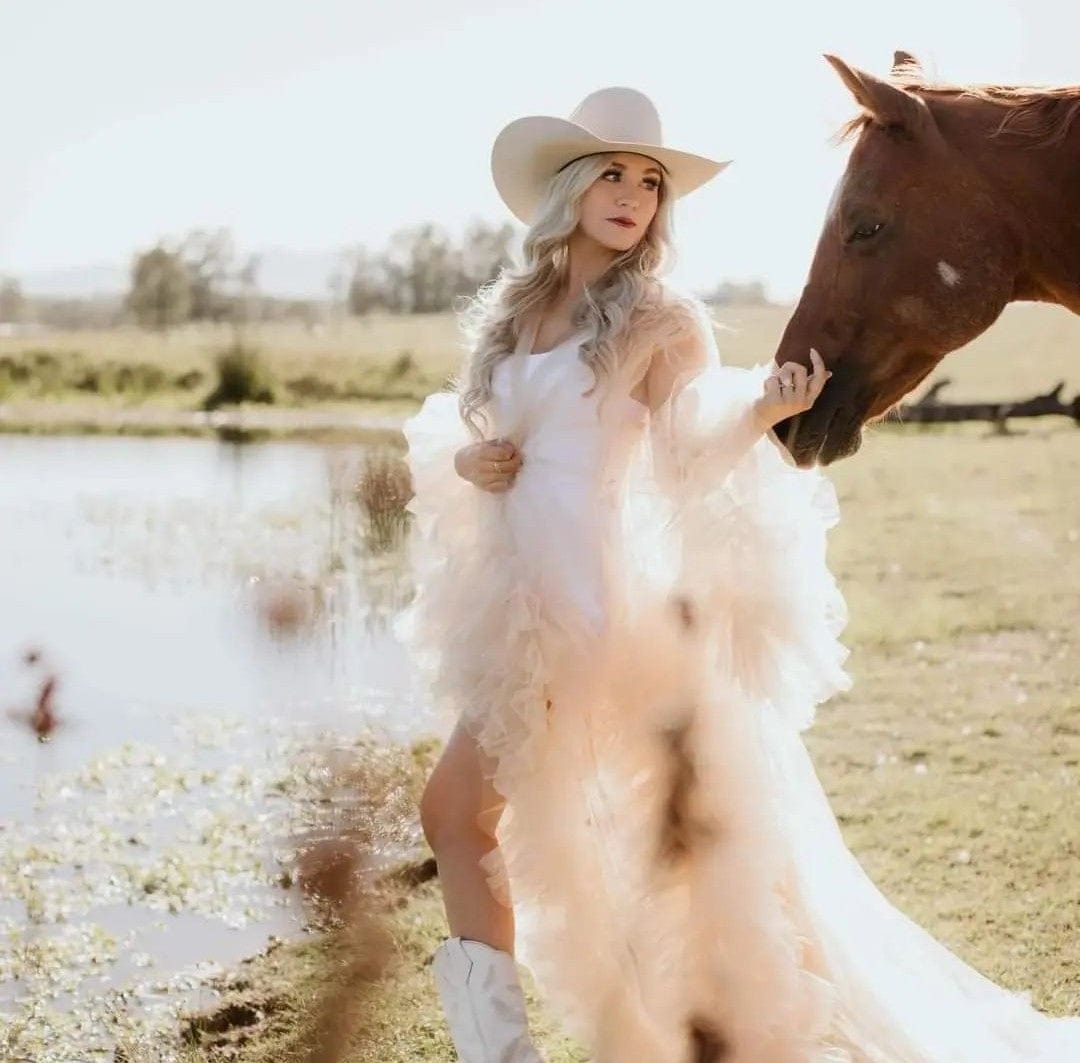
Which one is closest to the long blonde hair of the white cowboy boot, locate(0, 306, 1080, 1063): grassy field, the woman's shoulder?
the woman's shoulder

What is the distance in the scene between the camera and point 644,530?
2.74m

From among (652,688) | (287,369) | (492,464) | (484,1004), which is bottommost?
(484,1004)

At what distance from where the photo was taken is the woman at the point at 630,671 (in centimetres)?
262

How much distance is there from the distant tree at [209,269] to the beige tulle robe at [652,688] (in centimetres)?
2817

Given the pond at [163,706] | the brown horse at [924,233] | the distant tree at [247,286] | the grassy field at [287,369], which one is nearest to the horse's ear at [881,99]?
the brown horse at [924,233]

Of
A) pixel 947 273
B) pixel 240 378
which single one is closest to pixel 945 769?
pixel 947 273

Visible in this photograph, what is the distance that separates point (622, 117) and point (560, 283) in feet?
1.14

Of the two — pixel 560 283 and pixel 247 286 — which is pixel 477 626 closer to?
pixel 560 283

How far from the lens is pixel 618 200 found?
2.76 meters

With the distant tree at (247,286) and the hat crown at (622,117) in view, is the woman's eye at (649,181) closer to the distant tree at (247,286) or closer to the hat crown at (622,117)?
the hat crown at (622,117)

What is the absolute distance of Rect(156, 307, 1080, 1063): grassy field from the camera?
3514 mm

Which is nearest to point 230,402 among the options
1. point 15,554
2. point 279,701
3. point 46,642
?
point 15,554

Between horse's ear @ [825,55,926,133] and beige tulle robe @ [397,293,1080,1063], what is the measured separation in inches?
20.0

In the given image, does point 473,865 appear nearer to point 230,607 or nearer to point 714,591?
point 714,591
